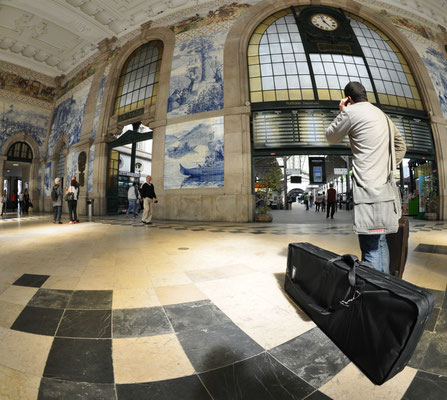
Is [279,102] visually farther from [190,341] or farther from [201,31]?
[190,341]

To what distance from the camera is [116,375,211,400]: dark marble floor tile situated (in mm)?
813

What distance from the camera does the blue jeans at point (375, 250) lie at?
158cm

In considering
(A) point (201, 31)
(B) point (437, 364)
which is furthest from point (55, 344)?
(A) point (201, 31)

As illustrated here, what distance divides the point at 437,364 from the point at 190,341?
1.23 metres

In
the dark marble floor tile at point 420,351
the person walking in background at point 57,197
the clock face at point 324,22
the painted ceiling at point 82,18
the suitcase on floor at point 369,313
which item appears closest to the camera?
the suitcase on floor at point 369,313

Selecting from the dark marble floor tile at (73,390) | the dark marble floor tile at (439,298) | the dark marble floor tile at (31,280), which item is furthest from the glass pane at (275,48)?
the dark marble floor tile at (73,390)

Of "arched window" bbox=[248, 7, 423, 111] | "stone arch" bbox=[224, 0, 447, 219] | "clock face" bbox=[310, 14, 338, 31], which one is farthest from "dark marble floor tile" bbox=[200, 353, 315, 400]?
"clock face" bbox=[310, 14, 338, 31]

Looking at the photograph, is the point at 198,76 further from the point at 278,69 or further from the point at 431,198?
the point at 431,198

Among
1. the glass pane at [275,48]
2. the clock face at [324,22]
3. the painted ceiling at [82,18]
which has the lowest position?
the glass pane at [275,48]

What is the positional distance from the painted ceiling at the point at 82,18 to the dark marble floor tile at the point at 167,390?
44.5 ft

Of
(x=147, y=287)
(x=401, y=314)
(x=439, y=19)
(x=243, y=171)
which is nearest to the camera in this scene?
(x=401, y=314)

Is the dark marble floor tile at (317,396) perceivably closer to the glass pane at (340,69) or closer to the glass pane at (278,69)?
the glass pane at (278,69)

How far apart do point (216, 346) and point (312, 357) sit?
0.49 metres

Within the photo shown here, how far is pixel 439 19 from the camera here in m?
11.7
